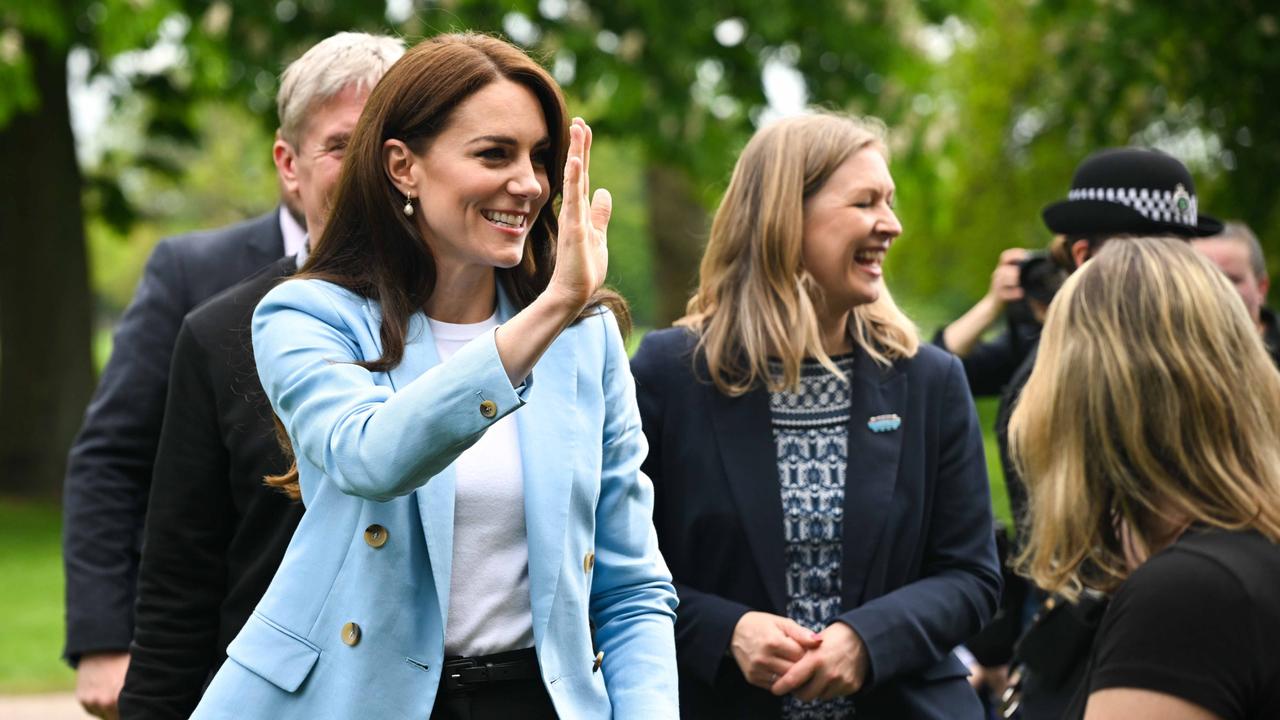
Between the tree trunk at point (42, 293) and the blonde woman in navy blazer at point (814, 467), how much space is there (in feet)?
45.8

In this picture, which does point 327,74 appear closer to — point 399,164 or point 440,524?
point 399,164

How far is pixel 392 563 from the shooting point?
2572 mm

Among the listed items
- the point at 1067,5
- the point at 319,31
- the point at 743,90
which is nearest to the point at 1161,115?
the point at 1067,5

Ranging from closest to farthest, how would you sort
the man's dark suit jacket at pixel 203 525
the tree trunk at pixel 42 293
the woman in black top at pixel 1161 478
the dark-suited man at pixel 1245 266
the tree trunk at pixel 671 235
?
the woman in black top at pixel 1161 478 < the man's dark suit jacket at pixel 203 525 < the dark-suited man at pixel 1245 266 < the tree trunk at pixel 42 293 < the tree trunk at pixel 671 235

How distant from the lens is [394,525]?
2.58 meters

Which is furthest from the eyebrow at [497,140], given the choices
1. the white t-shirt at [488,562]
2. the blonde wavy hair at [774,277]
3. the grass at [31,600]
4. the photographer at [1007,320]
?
the grass at [31,600]

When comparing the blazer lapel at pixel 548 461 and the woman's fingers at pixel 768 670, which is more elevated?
the blazer lapel at pixel 548 461

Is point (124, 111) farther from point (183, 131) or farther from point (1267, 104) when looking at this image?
point (1267, 104)

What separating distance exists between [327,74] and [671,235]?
553 inches

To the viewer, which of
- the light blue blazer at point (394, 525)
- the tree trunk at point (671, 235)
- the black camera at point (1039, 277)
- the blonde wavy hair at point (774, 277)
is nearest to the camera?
the light blue blazer at point (394, 525)

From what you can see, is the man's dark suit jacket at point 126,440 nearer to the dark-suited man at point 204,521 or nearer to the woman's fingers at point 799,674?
the dark-suited man at point 204,521

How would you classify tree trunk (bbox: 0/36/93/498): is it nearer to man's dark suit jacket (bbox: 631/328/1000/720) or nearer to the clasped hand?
man's dark suit jacket (bbox: 631/328/1000/720)

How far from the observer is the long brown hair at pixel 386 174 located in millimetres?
2701

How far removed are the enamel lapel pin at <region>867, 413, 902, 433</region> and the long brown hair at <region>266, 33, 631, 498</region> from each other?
1.10m
